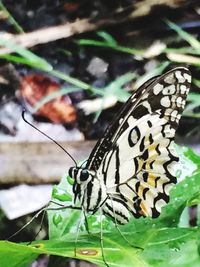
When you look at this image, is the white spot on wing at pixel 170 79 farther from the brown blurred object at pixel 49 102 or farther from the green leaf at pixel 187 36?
the green leaf at pixel 187 36

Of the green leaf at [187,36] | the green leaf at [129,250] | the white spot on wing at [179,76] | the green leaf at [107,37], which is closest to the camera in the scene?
the green leaf at [129,250]

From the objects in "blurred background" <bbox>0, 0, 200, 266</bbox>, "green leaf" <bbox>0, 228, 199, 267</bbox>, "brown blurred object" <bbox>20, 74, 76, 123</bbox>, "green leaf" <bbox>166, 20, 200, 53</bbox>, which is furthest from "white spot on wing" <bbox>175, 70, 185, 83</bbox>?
"green leaf" <bbox>166, 20, 200, 53</bbox>

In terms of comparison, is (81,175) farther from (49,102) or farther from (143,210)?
(49,102)

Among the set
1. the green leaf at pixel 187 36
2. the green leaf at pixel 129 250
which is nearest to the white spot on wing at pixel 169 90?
the green leaf at pixel 129 250

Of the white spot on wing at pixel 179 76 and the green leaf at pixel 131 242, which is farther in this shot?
the white spot on wing at pixel 179 76

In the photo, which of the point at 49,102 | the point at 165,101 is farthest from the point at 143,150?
the point at 49,102

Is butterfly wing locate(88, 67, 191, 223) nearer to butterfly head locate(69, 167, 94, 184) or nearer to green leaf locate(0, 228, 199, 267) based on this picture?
butterfly head locate(69, 167, 94, 184)

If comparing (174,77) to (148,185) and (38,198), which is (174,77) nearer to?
(148,185)

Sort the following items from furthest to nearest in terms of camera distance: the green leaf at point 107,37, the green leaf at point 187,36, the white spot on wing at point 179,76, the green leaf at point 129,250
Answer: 1. the green leaf at point 107,37
2. the green leaf at point 187,36
3. the white spot on wing at point 179,76
4. the green leaf at point 129,250
